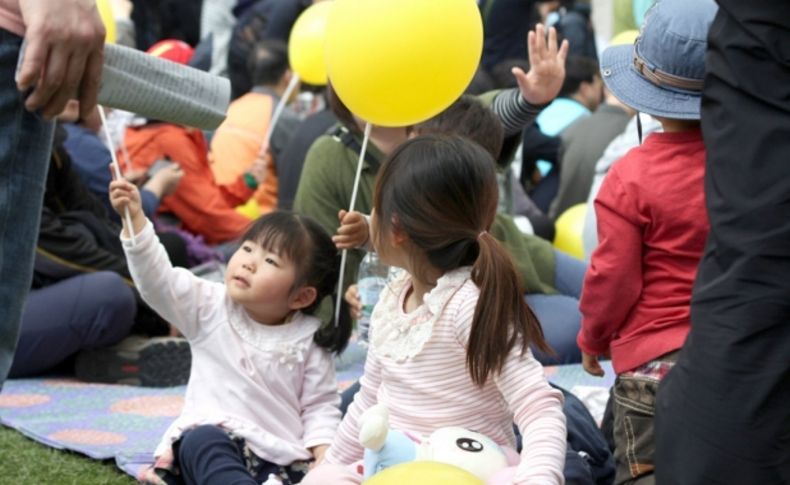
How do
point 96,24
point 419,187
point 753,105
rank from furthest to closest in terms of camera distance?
1. point 419,187
2. point 96,24
3. point 753,105

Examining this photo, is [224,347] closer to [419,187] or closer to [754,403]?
[419,187]

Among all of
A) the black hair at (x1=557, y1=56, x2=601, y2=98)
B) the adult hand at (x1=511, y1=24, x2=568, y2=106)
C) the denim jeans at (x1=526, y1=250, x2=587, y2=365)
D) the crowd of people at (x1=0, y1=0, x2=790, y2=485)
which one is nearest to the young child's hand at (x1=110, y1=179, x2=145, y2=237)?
the crowd of people at (x1=0, y1=0, x2=790, y2=485)

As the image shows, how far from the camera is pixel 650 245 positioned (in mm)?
2797

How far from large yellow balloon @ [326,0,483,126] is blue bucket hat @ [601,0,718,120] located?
479 millimetres

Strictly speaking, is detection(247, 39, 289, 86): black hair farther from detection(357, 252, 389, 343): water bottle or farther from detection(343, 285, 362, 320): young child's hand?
detection(343, 285, 362, 320): young child's hand

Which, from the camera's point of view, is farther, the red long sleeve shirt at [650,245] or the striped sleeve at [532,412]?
the red long sleeve shirt at [650,245]

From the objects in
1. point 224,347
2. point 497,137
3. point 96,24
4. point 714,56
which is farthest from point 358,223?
point 714,56

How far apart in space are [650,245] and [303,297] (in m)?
0.94

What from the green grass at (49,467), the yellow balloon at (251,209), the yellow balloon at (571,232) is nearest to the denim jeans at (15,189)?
the green grass at (49,467)

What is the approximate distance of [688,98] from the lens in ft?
9.16

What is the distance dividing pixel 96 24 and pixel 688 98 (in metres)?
1.20

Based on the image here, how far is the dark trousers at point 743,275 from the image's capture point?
6.80 ft

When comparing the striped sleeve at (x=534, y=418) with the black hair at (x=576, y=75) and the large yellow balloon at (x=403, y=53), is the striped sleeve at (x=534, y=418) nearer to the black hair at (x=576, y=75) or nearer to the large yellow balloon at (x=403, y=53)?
the large yellow balloon at (x=403, y=53)

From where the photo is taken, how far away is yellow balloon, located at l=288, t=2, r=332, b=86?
603 cm
